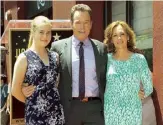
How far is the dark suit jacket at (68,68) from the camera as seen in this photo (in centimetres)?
427

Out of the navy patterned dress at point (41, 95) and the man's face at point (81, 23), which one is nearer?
the navy patterned dress at point (41, 95)

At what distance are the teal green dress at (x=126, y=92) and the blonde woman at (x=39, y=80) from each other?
1.79ft

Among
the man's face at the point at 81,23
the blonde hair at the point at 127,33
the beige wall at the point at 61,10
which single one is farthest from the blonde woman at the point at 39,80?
the beige wall at the point at 61,10

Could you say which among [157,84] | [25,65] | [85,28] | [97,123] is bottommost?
[97,123]

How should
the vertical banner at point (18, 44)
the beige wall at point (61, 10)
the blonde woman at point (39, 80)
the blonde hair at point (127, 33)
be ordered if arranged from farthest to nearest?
the beige wall at point (61, 10), the vertical banner at point (18, 44), the blonde hair at point (127, 33), the blonde woman at point (39, 80)

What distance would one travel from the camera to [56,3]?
877 cm

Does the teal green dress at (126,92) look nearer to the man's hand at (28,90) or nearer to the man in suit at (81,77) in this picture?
the man in suit at (81,77)

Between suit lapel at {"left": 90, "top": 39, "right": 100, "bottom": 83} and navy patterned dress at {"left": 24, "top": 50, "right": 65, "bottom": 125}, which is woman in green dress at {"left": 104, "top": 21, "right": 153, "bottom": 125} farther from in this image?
navy patterned dress at {"left": 24, "top": 50, "right": 65, "bottom": 125}

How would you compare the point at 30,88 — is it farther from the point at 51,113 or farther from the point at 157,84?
the point at 157,84

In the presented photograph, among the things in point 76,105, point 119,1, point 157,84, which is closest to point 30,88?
point 76,105

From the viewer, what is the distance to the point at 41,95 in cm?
411

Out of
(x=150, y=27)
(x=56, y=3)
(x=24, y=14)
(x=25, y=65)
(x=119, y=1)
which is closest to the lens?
(x=25, y=65)

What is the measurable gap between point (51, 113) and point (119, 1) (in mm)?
4340

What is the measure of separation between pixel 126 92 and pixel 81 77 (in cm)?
50
